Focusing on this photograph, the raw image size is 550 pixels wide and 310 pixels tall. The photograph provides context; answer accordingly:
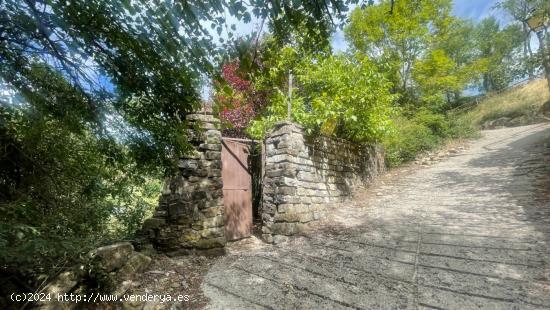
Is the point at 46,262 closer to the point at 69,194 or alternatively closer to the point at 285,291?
the point at 69,194

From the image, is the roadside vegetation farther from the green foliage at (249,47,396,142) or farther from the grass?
the grass

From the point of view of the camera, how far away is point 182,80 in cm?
288

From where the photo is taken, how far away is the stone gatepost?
4.36 meters

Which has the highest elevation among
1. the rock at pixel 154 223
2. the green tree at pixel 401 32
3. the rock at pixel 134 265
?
the green tree at pixel 401 32

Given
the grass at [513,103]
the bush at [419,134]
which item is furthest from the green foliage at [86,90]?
the grass at [513,103]

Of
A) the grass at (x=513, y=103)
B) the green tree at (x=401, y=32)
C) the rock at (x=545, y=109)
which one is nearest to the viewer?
the green tree at (x=401, y=32)

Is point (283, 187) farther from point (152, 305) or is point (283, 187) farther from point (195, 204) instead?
point (152, 305)

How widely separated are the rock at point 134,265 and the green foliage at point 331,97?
3.50 m

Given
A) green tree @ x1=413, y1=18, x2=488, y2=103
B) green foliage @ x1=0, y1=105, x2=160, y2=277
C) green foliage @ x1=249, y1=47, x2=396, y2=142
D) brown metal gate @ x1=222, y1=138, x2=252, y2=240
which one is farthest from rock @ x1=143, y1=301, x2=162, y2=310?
green tree @ x1=413, y1=18, x2=488, y2=103

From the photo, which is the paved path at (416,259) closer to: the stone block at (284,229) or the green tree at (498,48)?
the stone block at (284,229)

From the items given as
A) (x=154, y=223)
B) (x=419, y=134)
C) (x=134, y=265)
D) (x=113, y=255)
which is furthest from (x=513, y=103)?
(x=113, y=255)

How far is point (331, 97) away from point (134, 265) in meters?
4.88

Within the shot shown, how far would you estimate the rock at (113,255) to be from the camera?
3.14m

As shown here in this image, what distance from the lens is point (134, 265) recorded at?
3596mm
